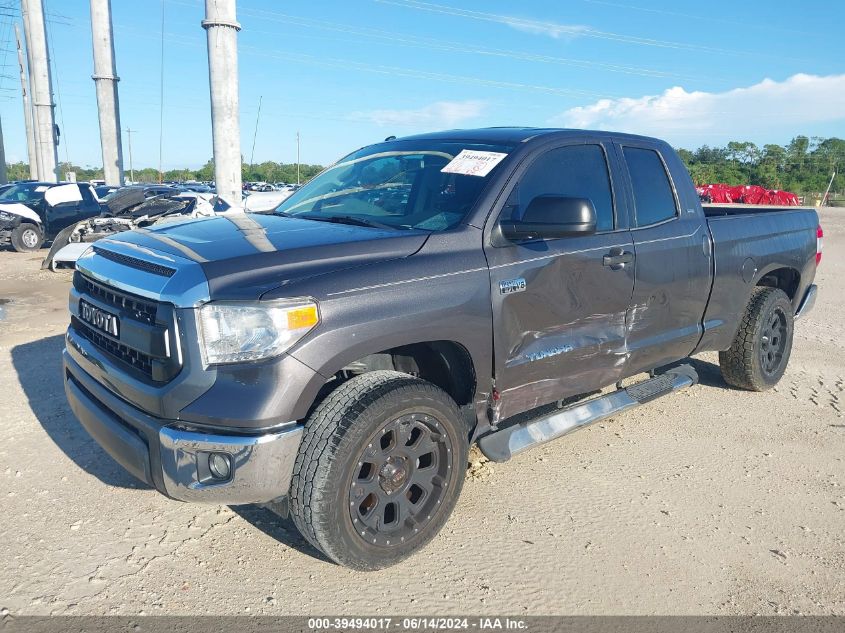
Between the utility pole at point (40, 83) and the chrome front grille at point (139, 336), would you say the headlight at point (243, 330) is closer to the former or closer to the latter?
the chrome front grille at point (139, 336)

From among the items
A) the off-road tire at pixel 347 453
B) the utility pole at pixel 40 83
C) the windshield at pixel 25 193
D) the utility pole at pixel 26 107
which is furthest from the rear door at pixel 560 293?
the utility pole at pixel 26 107

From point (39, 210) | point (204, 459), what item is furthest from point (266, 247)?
point (39, 210)

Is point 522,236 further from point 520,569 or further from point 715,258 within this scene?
point 715,258

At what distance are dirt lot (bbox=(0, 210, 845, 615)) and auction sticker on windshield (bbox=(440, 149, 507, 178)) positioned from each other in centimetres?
171

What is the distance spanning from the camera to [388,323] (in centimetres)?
272

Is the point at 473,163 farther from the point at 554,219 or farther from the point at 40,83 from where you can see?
the point at 40,83

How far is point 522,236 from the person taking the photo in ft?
10.4

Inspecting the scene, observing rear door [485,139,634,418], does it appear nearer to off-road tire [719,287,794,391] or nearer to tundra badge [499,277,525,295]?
tundra badge [499,277,525,295]

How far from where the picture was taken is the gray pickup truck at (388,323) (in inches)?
98.3

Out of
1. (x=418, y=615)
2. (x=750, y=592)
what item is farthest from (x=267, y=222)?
(x=750, y=592)

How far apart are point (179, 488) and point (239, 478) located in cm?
26

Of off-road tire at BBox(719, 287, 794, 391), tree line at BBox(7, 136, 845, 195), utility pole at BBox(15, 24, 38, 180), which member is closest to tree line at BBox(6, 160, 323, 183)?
tree line at BBox(7, 136, 845, 195)

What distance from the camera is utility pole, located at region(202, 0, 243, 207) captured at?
40.4 ft

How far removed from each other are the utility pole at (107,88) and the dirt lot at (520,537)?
2454 cm
